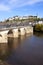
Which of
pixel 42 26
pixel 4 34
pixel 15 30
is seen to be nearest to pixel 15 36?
pixel 15 30

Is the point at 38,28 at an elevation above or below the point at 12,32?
below

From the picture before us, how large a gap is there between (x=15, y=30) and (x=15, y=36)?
168 cm

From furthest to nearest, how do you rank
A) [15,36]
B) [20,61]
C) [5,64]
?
[15,36], [20,61], [5,64]

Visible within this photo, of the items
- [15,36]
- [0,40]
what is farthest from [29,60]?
[15,36]

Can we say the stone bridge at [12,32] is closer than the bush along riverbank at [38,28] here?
Yes

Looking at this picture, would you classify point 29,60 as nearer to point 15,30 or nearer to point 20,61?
point 20,61

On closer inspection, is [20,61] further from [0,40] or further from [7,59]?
A: [0,40]

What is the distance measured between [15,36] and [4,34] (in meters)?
10.6

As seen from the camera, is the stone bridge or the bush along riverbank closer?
the stone bridge

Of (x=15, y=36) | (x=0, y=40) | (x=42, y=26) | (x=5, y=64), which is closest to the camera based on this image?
(x=5, y=64)

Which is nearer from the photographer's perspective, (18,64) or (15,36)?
(18,64)

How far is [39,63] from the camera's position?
19.0 meters

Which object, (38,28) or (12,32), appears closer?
(12,32)

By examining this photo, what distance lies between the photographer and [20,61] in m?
19.8
